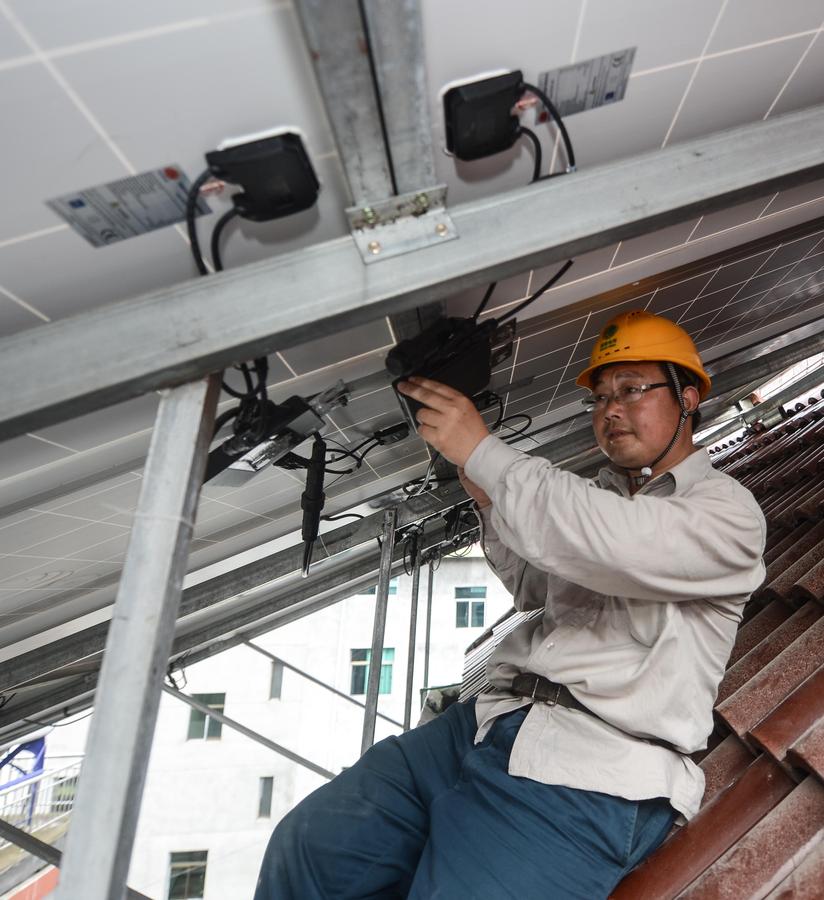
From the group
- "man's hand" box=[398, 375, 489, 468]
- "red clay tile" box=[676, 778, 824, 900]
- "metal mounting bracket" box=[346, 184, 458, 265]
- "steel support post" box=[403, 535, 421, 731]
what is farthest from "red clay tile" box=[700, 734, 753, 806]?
"steel support post" box=[403, 535, 421, 731]

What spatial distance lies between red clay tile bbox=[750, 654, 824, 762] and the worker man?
16.7 inches

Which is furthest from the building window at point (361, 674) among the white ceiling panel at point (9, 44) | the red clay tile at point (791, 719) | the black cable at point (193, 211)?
the white ceiling panel at point (9, 44)

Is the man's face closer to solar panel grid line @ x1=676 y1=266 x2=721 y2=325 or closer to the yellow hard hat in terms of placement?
the yellow hard hat

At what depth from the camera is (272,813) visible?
47.7 ft

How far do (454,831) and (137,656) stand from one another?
876mm

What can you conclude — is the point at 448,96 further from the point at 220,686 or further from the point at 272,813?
the point at 272,813

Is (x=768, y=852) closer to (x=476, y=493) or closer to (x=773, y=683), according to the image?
(x=773, y=683)

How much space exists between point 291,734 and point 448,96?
637 inches

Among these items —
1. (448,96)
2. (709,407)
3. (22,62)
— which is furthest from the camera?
(709,407)

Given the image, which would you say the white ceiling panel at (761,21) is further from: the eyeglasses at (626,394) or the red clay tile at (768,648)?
the red clay tile at (768,648)

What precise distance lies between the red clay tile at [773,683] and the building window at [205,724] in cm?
1499

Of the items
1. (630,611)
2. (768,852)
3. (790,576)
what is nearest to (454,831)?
(630,611)

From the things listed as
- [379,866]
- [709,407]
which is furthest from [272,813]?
[379,866]

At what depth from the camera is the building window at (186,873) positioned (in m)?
13.8
